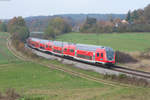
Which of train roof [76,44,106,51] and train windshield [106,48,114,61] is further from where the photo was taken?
train roof [76,44,106,51]

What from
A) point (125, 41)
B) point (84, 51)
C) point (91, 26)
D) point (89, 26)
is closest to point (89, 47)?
point (84, 51)

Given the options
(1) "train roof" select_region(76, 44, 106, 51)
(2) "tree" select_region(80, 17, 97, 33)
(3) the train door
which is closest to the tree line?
(2) "tree" select_region(80, 17, 97, 33)

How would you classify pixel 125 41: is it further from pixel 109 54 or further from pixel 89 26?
A: pixel 89 26

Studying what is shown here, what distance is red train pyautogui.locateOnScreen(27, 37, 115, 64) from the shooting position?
33.0m

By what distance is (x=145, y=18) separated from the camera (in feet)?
371

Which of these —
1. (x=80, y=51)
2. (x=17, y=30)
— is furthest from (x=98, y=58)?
(x=17, y=30)

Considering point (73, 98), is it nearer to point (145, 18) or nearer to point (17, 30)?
point (17, 30)

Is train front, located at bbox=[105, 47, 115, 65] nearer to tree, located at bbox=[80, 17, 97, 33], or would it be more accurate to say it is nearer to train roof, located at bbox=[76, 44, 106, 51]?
train roof, located at bbox=[76, 44, 106, 51]

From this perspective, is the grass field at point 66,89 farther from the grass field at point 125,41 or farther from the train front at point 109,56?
the grass field at point 125,41

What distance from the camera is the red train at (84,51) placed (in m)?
33.0

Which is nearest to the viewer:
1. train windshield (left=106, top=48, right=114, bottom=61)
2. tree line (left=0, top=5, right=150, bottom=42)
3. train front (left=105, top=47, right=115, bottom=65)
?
train front (left=105, top=47, right=115, bottom=65)

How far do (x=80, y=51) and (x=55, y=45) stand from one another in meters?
13.5

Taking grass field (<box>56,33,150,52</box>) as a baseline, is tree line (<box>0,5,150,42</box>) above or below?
above

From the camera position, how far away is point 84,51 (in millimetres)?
37875
